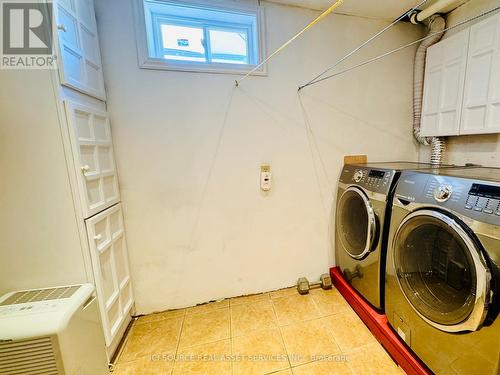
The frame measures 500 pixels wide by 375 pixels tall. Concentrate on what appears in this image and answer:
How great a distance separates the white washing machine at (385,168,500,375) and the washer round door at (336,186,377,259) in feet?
0.52

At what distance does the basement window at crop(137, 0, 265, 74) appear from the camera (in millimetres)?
1521

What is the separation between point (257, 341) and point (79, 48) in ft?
6.80

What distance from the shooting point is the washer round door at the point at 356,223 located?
1.43 m

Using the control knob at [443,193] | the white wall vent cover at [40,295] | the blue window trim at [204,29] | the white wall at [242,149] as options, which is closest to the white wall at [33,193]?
the white wall vent cover at [40,295]

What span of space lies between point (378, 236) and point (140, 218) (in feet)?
5.50

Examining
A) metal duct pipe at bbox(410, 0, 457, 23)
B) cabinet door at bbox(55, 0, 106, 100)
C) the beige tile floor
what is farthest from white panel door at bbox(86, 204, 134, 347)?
metal duct pipe at bbox(410, 0, 457, 23)

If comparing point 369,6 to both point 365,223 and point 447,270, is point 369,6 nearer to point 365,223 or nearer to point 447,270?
point 365,223

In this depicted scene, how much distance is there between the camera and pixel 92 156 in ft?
4.12

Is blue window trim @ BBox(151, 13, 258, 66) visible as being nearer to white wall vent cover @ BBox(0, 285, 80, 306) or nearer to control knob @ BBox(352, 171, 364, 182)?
control knob @ BBox(352, 171, 364, 182)

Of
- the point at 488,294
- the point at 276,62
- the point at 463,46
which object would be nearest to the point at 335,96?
the point at 276,62

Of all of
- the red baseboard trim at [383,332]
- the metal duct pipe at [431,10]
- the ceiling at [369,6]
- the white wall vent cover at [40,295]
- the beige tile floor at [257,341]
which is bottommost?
the beige tile floor at [257,341]

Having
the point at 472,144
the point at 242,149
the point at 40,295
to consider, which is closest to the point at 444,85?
the point at 472,144

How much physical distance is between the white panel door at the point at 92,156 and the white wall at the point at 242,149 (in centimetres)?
11

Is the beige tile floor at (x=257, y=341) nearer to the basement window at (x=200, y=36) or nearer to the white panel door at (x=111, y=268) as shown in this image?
the white panel door at (x=111, y=268)
